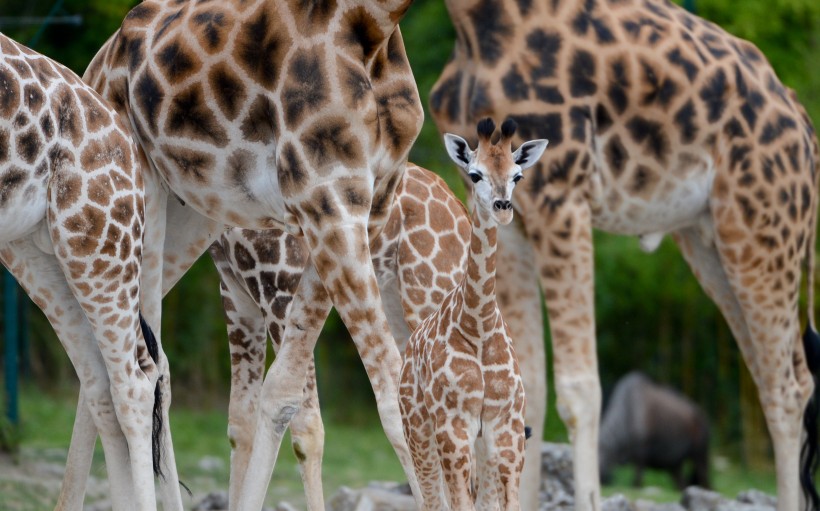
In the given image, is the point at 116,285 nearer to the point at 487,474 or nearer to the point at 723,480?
the point at 487,474

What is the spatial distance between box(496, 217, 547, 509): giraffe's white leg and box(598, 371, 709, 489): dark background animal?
4384 mm

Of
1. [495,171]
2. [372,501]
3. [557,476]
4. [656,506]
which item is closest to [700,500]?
[656,506]

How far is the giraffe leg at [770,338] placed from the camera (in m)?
5.48

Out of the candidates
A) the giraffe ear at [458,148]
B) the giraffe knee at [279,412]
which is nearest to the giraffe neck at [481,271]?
the giraffe ear at [458,148]

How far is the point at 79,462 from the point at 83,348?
456mm

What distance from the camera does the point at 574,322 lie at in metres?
5.02

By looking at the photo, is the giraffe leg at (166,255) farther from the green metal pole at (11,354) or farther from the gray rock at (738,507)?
the green metal pole at (11,354)

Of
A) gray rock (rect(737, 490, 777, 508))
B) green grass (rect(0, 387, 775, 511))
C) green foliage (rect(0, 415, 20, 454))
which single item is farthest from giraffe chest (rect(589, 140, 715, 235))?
green foliage (rect(0, 415, 20, 454))

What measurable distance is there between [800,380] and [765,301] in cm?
49

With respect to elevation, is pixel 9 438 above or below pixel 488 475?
below

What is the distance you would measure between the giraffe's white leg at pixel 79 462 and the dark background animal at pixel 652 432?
5.72 metres

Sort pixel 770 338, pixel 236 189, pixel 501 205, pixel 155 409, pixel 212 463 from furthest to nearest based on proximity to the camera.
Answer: pixel 212 463
pixel 770 338
pixel 155 409
pixel 236 189
pixel 501 205

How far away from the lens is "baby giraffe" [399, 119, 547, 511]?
3615 millimetres

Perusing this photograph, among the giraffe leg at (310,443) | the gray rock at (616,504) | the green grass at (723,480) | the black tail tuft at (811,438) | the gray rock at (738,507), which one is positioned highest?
the giraffe leg at (310,443)
